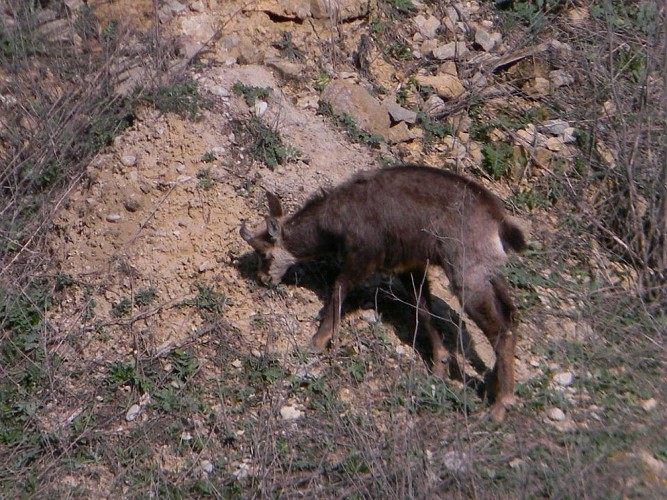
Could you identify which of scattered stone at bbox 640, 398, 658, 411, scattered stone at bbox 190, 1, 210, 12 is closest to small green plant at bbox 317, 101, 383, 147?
scattered stone at bbox 190, 1, 210, 12

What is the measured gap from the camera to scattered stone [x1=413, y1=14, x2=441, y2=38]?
10930 millimetres

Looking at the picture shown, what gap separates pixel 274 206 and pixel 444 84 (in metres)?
2.74

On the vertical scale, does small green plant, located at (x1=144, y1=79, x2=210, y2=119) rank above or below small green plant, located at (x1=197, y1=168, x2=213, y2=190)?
above

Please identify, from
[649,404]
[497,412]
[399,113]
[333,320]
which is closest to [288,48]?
[399,113]

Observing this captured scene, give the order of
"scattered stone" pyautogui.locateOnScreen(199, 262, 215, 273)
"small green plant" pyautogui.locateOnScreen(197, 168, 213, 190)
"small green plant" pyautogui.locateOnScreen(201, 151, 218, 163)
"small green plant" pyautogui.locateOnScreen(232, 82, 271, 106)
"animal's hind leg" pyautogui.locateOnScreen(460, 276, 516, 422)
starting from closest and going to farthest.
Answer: "animal's hind leg" pyautogui.locateOnScreen(460, 276, 516, 422)
"scattered stone" pyautogui.locateOnScreen(199, 262, 215, 273)
"small green plant" pyautogui.locateOnScreen(197, 168, 213, 190)
"small green plant" pyautogui.locateOnScreen(201, 151, 218, 163)
"small green plant" pyautogui.locateOnScreen(232, 82, 271, 106)

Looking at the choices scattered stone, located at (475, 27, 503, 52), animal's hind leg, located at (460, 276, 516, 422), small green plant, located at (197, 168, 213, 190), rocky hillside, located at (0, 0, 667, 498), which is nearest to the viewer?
rocky hillside, located at (0, 0, 667, 498)

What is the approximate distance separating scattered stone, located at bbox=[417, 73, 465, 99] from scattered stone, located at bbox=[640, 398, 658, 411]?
12.9ft

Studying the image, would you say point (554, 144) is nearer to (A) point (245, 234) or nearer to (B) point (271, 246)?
(B) point (271, 246)

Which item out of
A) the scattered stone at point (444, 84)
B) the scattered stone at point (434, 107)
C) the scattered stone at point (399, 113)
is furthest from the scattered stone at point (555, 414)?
the scattered stone at point (444, 84)

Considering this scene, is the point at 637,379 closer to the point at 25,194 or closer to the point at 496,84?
the point at 496,84

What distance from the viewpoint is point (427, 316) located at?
8.05 m

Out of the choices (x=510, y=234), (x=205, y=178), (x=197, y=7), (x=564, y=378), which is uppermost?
(x=197, y=7)

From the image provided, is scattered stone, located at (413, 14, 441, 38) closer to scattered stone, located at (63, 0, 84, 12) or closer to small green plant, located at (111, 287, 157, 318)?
scattered stone, located at (63, 0, 84, 12)

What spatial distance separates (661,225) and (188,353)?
405 centimetres
